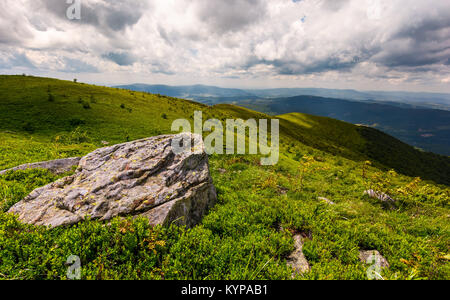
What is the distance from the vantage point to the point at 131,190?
6.80 meters

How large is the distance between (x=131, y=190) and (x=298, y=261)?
6.14 m

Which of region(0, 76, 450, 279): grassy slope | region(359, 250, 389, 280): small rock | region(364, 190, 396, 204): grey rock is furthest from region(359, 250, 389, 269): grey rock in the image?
region(364, 190, 396, 204): grey rock

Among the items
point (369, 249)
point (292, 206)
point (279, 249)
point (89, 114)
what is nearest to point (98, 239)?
point (279, 249)

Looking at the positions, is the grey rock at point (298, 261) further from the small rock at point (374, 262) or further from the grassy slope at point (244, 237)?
the small rock at point (374, 262)

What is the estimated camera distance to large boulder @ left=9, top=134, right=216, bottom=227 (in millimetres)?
5957

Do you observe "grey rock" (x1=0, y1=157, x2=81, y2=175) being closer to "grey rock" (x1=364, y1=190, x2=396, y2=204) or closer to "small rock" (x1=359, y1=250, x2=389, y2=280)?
"small rock" (x1=359, y1=250, x2=389, y2=280)

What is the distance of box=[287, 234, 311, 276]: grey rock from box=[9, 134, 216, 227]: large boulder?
3.61 metres

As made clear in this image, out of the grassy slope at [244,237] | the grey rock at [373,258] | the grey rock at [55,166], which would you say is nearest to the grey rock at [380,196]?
the grassy slope at [244,237]

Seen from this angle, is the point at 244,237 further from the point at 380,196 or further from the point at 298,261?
the point at 380,196

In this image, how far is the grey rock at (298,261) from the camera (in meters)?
5.39

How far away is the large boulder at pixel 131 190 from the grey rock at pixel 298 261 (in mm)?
3615
